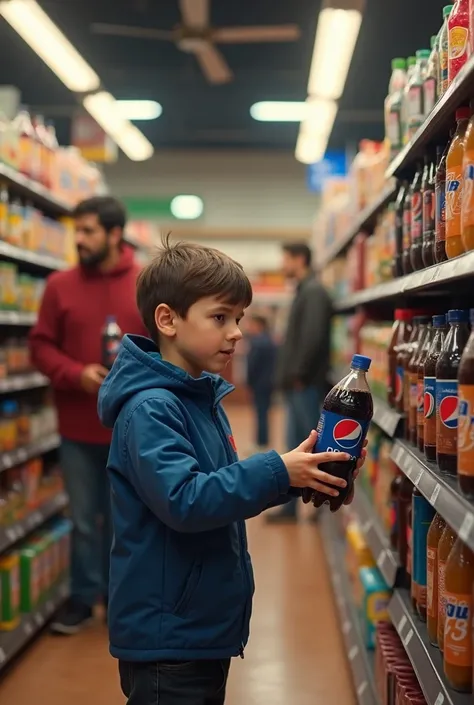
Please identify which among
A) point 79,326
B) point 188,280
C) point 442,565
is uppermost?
point 188,280

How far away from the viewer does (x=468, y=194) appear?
182 cm

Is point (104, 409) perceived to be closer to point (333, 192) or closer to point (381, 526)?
point (381, 526)

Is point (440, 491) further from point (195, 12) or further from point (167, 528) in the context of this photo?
point (195, 12)

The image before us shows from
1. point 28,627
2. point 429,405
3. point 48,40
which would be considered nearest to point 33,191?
point 28,627

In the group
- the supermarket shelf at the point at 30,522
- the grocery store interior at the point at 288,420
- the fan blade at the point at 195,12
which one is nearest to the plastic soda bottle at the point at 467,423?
the grocery store interior at the point at 288,420

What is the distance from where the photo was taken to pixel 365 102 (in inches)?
402

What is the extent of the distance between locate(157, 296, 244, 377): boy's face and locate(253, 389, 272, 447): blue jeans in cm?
896

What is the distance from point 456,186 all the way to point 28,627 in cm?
289

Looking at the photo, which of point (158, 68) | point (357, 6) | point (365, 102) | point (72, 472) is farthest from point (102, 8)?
point (72, 472)

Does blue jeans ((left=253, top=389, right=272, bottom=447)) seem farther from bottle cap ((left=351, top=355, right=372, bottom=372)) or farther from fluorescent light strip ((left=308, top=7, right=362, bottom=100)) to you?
bottle cap ((left=351, top=355, right=372, bottom=372))

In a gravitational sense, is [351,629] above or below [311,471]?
below

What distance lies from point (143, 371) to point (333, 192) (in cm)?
575

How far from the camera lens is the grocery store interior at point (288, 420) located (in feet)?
6.32

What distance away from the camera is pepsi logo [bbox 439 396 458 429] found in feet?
6.49
